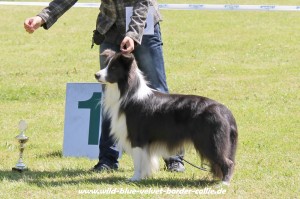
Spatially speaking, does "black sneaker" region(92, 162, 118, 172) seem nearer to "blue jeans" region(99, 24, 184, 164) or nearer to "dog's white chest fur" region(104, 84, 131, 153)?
"blue jeans" region(99, 24, 184, 164)

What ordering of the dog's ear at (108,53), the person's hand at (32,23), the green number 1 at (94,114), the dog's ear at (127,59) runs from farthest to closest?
the green number 1 at (94,114)
the person's hand at (32,23)
the dog's ear at (108,53)
the dog's ear at (127,59)

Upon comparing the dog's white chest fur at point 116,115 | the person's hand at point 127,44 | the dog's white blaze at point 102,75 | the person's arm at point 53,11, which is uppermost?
the person's arm at point 53,11

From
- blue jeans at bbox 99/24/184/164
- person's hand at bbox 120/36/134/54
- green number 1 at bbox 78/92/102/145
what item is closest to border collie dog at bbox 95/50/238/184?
person's hand at bbox 120/36/134/54

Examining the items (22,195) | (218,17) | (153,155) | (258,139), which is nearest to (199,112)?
(153,155)

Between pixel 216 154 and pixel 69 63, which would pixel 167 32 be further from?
pixel 216 154

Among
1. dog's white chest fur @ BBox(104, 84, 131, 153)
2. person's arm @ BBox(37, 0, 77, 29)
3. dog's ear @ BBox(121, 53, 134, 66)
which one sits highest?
person's arm @ BBox(37, 0, 77, 29)

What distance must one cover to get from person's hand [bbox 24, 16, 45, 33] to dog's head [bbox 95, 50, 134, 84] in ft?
2.77

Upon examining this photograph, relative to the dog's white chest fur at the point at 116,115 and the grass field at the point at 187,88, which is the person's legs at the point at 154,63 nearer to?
the grass field at the point at 187,88

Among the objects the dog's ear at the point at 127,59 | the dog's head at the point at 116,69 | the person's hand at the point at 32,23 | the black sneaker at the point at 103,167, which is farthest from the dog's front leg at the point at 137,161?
the person's hand at the point at 32,23

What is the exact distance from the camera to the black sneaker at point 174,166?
250 inches

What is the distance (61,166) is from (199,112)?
1.67 meters

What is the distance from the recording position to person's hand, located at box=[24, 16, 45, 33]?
6.05 metres

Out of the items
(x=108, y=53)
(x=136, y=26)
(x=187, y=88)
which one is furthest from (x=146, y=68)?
(x=187, y=88)

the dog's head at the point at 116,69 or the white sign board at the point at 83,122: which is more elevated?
the dog's head at the point at 116,69
